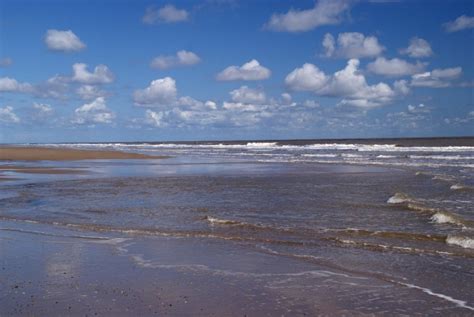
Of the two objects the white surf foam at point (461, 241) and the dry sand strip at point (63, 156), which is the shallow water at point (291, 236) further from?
the dry sand strip at point (63, 156)

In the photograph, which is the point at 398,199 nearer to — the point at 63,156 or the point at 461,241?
the point at 461,241

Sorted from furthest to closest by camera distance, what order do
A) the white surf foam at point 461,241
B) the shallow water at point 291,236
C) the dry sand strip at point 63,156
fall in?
1. the dry sand strip at point 63,156
2. the white surf foam at point 461,241
3. the shallow water at point 291,236

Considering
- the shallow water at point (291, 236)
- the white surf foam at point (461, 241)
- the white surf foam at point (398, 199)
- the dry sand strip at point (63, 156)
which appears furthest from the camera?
the dry sand strip at point (63, 156)

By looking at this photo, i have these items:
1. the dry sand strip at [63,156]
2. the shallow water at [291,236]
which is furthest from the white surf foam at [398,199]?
the dry sand strip at [63,156]

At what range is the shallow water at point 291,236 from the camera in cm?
686

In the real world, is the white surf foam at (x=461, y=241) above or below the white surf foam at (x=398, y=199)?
below

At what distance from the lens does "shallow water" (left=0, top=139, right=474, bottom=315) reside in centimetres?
686

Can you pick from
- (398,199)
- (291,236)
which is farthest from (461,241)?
(398,199)

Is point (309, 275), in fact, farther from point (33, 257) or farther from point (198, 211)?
point (198, 211)

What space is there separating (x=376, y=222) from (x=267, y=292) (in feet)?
20.4

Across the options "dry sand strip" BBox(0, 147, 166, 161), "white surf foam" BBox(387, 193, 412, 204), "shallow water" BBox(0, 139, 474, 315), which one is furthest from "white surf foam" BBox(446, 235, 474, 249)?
"dry sand strip" BBox(0, 147, 166, 161)

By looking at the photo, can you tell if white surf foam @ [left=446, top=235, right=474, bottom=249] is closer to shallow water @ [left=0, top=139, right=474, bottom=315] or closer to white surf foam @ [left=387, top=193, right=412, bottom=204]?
shallow water @ [left=0, top=139, right=474, bottom=315]

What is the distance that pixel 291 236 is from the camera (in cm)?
1083

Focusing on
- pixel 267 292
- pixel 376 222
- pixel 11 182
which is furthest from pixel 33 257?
pixel 11 182
